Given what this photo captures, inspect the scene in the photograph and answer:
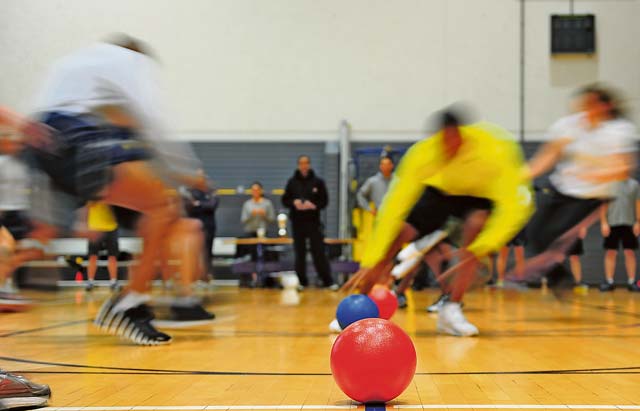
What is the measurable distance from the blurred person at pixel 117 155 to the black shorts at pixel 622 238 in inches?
366

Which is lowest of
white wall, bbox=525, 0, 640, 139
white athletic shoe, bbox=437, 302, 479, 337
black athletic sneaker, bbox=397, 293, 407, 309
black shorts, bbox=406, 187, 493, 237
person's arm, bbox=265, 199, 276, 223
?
black athletic sneaker, bbox=397, 293, 407, 309

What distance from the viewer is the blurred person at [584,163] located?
691 centimetres

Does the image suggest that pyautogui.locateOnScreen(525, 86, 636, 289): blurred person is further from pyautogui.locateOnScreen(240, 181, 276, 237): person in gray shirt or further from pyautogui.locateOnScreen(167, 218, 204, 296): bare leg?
pyautogui.locateOnScreen(240, 181, 276, 237): person in gray shirt

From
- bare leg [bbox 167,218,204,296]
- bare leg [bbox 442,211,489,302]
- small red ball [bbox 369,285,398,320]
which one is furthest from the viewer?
small red ball [bbox 369,285,398,320]

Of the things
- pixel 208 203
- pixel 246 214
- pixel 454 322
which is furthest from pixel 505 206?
pixel 246 214

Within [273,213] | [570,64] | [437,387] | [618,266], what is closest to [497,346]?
[437,387]

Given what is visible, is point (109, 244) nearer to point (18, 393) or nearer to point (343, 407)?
point (18, 393)

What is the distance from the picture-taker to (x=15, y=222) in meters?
7.12

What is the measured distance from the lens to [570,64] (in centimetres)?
1590

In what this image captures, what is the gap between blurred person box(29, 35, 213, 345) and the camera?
14.5ft

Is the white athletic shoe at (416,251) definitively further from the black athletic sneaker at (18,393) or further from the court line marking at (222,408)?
the black athletic sneaker at (18,393)

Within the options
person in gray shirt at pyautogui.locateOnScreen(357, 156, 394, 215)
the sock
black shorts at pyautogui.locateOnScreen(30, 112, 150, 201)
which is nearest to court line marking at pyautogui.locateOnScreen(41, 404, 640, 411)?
black shorts at pyautogui.locateOnScreen(30, 112, 150, 201)

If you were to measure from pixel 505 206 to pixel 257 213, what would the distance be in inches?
342

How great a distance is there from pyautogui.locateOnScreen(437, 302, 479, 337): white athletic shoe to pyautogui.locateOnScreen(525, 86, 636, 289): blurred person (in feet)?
5.07
